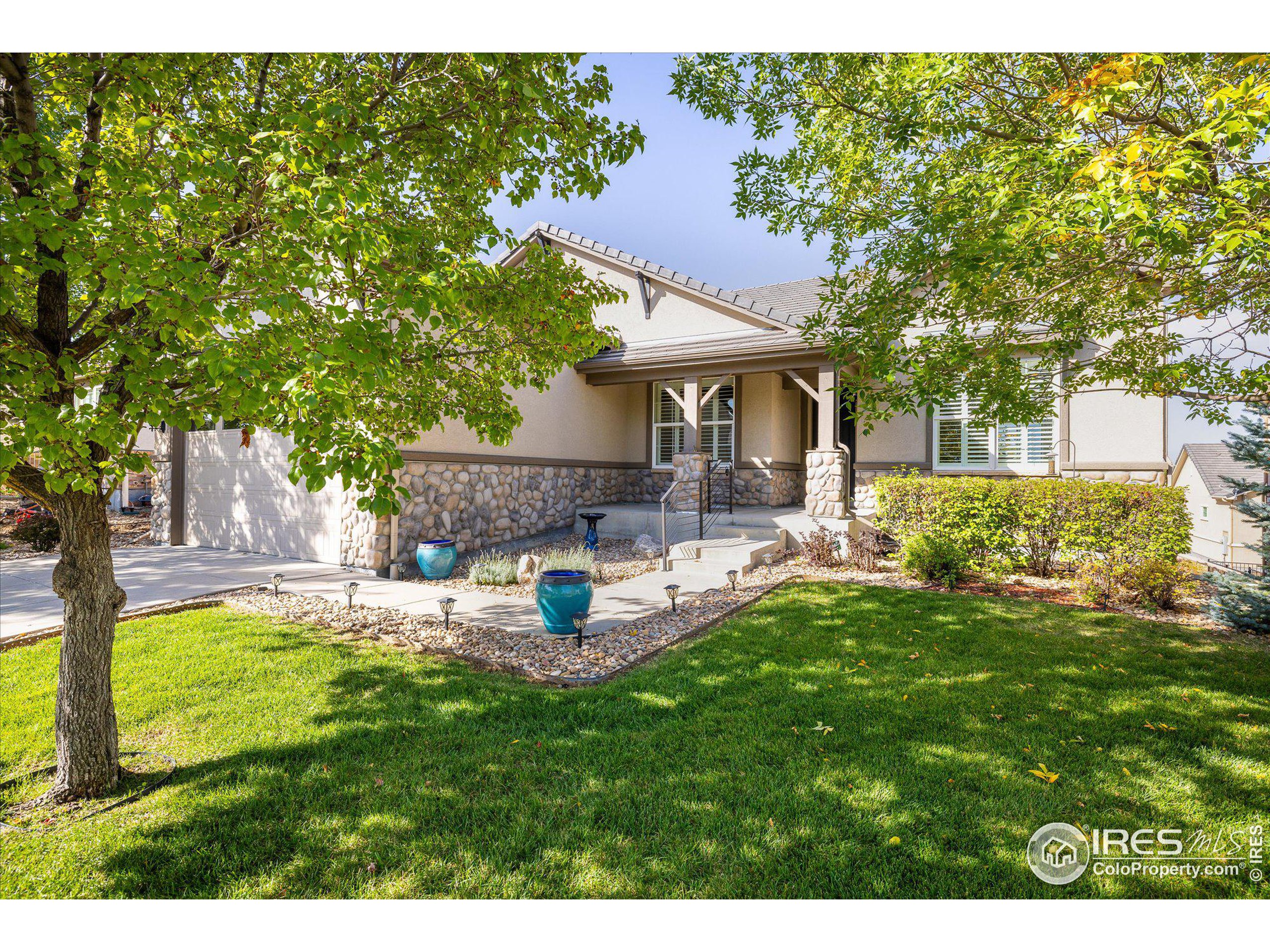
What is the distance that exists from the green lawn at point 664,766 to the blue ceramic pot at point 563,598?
1057 millimetres

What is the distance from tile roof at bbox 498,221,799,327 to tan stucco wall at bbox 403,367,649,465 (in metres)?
2.67

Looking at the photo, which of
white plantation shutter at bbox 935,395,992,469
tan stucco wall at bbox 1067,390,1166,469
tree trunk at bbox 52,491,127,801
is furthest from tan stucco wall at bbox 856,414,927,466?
tree trunk at bbox 52,491,127,801

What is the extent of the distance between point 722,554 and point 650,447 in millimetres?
5299

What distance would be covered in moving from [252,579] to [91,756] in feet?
17.5

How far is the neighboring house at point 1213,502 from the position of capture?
530 inches

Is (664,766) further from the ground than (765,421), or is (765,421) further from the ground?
(765,421)

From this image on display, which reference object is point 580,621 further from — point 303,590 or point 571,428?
point 571,428

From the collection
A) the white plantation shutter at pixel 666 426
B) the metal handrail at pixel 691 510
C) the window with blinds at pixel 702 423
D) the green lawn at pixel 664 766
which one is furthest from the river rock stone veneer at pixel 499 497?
the green lawn at pixel 664 766

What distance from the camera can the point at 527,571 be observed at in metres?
8.09

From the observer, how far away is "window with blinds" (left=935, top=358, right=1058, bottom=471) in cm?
1013

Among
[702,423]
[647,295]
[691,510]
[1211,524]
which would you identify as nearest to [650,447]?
[702,423]
